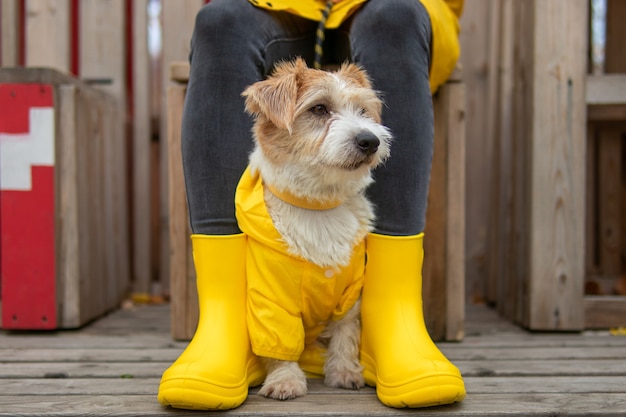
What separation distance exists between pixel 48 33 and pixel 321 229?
2.28m

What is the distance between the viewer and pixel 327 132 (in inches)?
61.2

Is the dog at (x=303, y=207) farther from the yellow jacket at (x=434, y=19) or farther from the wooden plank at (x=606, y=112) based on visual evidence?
the wooden plank at (x=606, y=112)

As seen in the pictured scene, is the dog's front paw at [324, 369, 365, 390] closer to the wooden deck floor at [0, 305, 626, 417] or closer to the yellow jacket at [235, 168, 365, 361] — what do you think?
the wooden deck floor at [0, 305, 626, 417]

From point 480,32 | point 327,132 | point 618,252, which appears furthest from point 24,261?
point 618,252

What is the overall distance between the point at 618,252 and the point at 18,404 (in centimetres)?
313

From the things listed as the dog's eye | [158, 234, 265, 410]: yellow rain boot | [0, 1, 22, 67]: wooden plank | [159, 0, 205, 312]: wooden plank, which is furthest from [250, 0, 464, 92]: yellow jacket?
[0, 1, 22, 67]: wooden plank

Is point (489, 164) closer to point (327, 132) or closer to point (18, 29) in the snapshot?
point (327, 132)

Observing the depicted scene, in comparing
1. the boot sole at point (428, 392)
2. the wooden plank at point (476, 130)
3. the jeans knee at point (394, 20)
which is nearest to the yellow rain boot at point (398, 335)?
the boot sole at point (428, 392)

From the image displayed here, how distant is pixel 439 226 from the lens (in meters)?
2.26

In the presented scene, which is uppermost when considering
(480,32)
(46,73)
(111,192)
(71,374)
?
(480,32)

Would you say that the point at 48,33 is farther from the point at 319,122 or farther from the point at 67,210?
the point at 319,122

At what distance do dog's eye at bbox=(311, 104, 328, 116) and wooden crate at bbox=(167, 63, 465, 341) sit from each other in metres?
0.78

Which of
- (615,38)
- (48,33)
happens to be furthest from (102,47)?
(615,38)

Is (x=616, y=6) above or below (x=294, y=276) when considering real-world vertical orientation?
above
